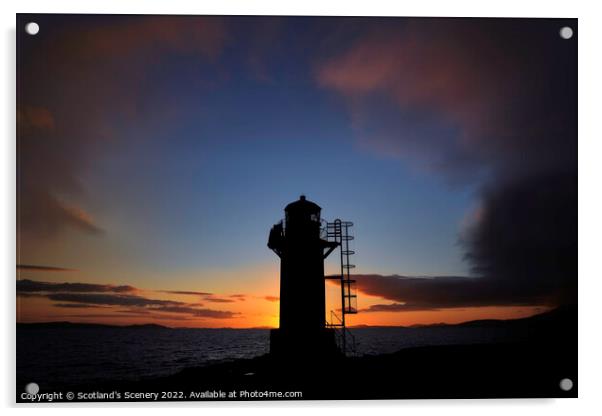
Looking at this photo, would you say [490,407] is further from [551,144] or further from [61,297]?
[61,297]

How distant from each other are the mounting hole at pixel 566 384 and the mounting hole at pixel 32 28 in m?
7.98

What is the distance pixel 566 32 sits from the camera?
7828 mm

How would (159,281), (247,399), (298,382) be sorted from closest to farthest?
(247,399)
(298,382)
(159,281)

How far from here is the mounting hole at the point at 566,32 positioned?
25.7 ft

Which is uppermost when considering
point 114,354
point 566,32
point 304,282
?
point 566,32

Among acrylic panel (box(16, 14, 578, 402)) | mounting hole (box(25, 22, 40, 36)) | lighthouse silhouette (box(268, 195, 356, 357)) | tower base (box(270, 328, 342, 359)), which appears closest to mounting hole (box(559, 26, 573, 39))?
acrylic panel (box(16, 14, 578, 402))

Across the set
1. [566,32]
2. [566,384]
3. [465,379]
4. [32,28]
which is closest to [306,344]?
[465,379]

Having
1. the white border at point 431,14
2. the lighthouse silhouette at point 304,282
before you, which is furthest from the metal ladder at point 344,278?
the white border at point 431,14

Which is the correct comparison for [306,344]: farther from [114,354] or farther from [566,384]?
[114,354]

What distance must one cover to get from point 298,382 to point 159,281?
10.7ft

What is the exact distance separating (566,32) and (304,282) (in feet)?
17.7

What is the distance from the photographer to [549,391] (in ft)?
24.8

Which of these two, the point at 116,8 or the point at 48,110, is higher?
the point at 116,8
